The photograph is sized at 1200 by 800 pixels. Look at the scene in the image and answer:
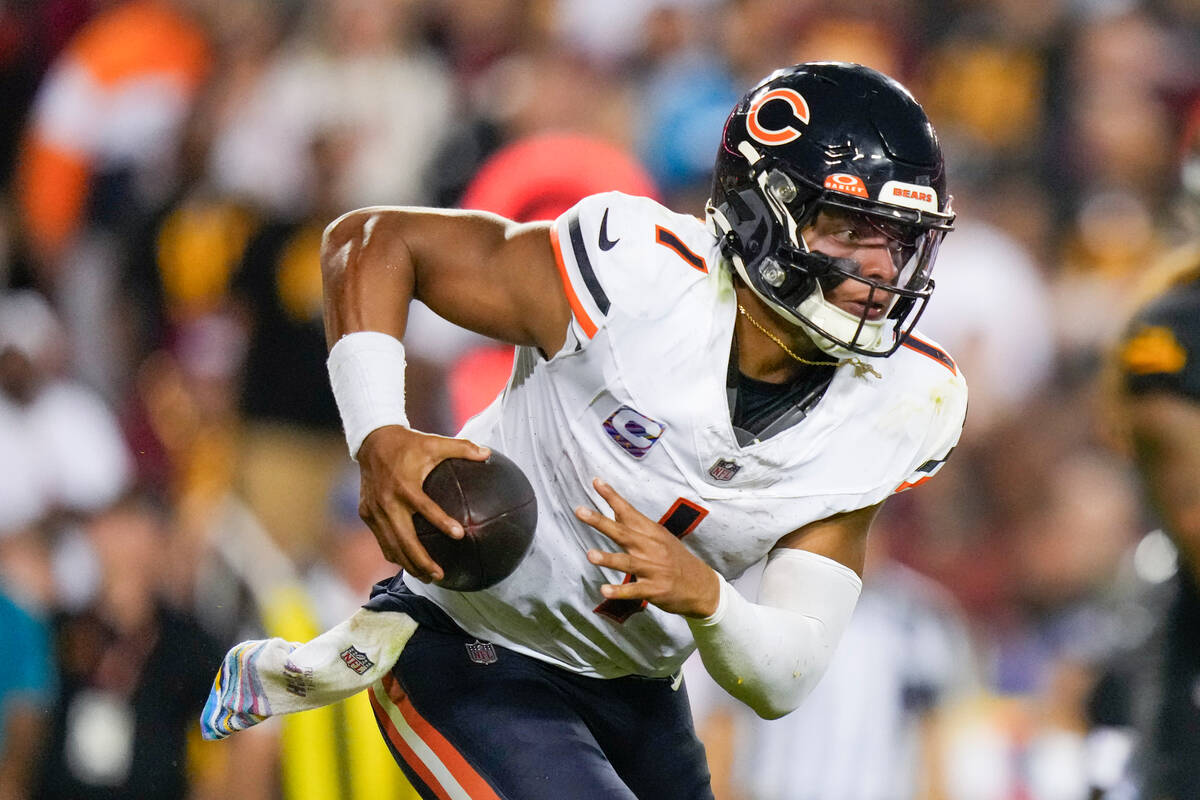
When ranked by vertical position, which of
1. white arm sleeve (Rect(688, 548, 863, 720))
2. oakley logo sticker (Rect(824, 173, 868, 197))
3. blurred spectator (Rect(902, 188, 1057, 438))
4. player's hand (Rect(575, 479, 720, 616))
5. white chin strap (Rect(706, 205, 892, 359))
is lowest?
blurred spectator (Rect(902, 188, 1057, 438))

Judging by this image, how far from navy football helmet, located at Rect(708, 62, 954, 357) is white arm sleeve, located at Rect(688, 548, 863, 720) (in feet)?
1.30

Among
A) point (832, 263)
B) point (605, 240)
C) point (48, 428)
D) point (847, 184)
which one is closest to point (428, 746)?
point (605, 240)

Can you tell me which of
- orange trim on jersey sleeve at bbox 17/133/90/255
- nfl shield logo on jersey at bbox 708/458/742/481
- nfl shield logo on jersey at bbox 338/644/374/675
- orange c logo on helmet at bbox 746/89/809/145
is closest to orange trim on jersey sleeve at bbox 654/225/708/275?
orange c logo on helmet at bbox 746/89/809/145

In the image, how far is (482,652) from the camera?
3.04m

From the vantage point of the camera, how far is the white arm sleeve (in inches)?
105

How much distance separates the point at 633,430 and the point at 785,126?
1.99 feet

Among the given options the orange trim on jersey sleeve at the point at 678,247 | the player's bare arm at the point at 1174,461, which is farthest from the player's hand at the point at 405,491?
the player's bare arm at the point at 1174,461

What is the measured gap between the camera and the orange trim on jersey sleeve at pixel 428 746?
2.85 metres

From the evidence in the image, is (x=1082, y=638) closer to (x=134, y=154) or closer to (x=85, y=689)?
(x=85, y=689)

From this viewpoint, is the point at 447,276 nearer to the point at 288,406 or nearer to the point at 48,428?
the point at 288,406

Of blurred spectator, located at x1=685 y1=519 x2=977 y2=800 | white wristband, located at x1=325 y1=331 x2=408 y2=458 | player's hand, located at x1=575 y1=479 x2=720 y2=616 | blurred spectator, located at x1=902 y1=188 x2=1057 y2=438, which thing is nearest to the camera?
player's hand, located at x1=575 y1=479 x2=720 y2=616

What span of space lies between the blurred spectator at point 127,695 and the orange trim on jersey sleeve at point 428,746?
2515 millimetres

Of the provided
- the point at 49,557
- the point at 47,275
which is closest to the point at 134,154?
the point at 47,275

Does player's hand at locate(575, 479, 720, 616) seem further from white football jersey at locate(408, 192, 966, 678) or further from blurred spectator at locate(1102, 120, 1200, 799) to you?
blurred spectator at locate(1102, 120, 1200, 799)
